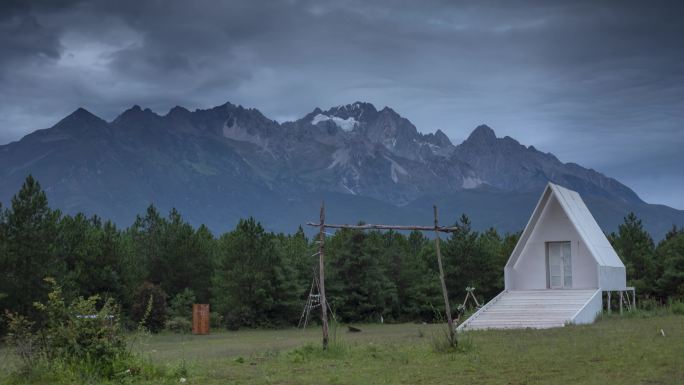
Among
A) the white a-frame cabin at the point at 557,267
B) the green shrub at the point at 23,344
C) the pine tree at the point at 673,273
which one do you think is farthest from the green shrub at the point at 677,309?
the green shrub at the point at 23,344

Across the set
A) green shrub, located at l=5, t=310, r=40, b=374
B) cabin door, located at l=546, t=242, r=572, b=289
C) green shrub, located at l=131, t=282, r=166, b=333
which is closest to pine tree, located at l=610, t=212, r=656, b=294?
cabin door, located at l=546, t=242, r=572, b=289

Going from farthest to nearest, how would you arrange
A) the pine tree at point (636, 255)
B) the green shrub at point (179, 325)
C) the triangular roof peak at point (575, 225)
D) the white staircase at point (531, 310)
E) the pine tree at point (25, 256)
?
the pine tree at point (636, 255)
the green shrub at point (179, 325)
the triangular roof peak at point (575, 225)
the pine tree at point (25, 256)
the white staircase at point (531, 310)

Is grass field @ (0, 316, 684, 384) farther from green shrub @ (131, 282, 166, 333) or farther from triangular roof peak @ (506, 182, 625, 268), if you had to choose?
green shrub @ (131, 282, 166, 333)

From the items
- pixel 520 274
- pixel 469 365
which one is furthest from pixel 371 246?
pixel 469 365

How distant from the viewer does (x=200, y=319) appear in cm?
3186

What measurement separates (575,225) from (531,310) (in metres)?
4.72

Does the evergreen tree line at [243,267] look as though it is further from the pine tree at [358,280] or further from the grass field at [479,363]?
the grass field at [479,363]

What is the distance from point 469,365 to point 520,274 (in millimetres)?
18099

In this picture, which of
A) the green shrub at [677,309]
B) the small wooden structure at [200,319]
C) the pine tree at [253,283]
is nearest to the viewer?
the green shrub at [677,309]

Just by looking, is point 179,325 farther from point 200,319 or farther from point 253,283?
point 253,283

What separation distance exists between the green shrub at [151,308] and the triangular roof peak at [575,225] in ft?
49.2

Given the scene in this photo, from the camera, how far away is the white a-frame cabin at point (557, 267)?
27359 millimetres

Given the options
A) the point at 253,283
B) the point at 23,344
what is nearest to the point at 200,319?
the point at 253,283

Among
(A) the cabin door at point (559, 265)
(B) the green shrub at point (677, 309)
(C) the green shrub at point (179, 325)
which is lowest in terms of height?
(C) the green shrub at point (179, 325)
